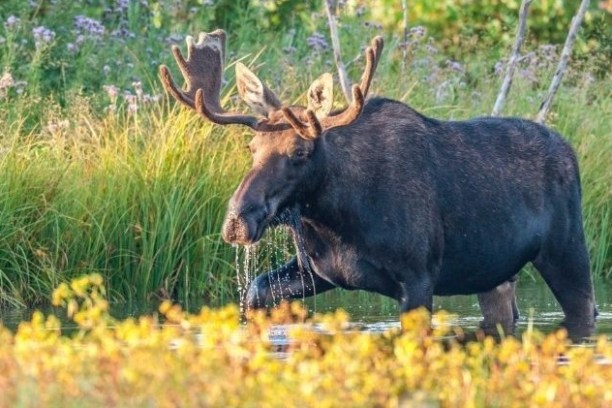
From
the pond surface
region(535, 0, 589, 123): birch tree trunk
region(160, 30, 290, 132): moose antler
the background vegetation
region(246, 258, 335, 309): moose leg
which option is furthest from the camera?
region(535, 0, 589, 123): birch tree trunk

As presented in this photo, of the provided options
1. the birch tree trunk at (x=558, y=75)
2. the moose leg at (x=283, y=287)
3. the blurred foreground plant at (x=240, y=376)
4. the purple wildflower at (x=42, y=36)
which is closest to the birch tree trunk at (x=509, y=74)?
the birch tree trunk at (x=558, y=75)

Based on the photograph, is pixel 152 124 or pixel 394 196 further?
pixel 152 124

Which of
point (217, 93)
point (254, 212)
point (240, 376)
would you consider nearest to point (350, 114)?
point (254, 212)

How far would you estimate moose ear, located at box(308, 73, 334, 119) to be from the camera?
897 cm

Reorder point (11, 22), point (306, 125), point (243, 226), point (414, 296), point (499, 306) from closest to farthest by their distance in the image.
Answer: point (243, 226)
point (306, 125)
point (414, 296)
point (499, 306)
point (11, 22)

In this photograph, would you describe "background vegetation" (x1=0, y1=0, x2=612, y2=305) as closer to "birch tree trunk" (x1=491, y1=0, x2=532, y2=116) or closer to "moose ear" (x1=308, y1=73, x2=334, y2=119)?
"birch tree trunk" (x1=491, y1=0, x2=532, y2=116)

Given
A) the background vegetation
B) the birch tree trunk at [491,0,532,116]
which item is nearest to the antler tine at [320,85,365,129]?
the background vegetation

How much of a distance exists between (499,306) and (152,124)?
151 inches

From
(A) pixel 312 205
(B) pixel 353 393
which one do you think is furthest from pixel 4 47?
(B) pixel 353 393

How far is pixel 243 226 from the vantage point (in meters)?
8.38

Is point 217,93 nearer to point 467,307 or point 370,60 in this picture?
point 370,60

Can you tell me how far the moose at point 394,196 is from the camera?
29.1 feet

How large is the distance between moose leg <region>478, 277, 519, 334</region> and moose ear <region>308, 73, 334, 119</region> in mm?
1866

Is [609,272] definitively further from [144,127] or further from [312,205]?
[312,205]
